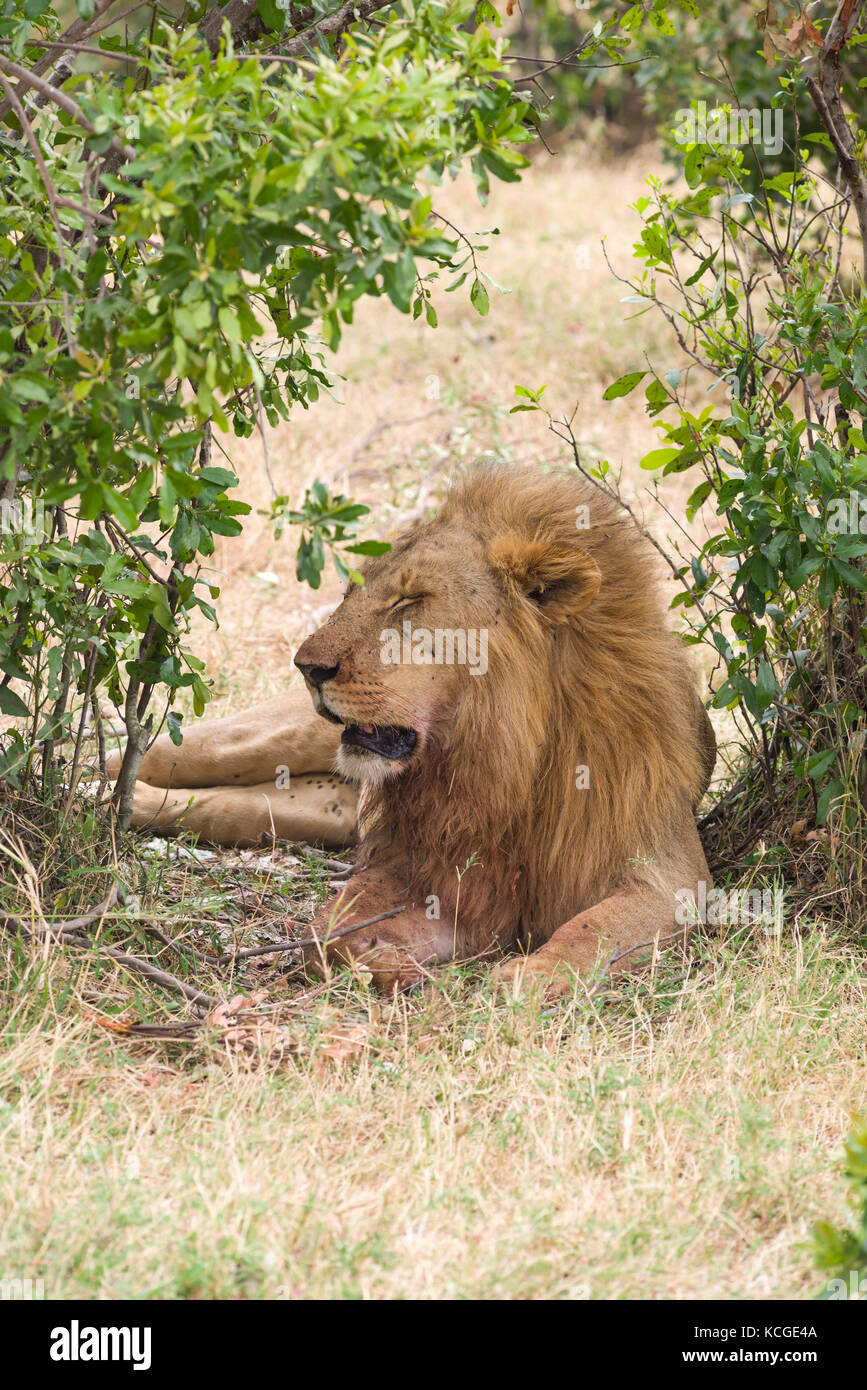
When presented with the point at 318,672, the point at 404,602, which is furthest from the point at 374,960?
the point at 404,602

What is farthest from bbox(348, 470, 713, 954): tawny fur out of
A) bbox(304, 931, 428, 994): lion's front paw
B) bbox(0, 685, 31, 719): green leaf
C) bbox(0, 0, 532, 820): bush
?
bbox(0, 685, 31, 719): green leaf

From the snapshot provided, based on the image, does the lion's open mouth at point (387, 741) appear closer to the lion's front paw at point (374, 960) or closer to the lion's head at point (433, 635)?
Answer: the lion's head at point (433, 635)

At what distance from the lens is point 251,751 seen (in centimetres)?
533

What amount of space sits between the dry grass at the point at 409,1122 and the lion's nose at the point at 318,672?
0.77 metres

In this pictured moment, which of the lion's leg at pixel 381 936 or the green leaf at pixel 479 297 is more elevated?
the green leaf at pixel 479 297

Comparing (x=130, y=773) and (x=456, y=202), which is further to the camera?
(x=456, y=202)

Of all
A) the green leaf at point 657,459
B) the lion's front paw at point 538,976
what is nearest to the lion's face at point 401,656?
the lion's front paw at point 538,976

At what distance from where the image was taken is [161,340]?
2990mm

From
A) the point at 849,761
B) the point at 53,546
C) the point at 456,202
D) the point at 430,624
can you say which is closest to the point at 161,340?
the point at 53,546

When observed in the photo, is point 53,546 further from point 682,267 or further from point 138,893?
point 682,267

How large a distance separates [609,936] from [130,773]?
1.63 meters

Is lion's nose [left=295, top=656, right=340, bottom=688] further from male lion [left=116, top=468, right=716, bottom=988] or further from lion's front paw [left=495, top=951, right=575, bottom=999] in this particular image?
lion's front paw [left=495, top=951, right=575, bottom=999]

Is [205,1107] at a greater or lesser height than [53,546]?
lesser

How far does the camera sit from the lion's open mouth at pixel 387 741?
3.79 m
